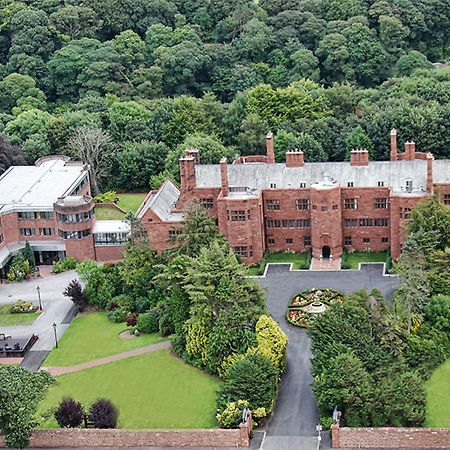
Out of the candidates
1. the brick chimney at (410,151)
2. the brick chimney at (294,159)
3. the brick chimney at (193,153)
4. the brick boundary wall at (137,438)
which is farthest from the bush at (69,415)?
the brick chimney at (410,151)

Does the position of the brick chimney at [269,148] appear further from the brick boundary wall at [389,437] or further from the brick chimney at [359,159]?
the brick boundary wall at [389,437]

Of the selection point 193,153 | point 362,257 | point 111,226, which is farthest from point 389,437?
point 111,226

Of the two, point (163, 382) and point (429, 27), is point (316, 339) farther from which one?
point (429, 27)

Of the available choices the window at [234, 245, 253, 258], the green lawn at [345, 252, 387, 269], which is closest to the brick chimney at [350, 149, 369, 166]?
the green lawn at [345, 252, 387, 269]

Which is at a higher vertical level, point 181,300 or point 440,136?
point 440,136

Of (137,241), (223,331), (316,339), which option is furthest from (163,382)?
(137,241)

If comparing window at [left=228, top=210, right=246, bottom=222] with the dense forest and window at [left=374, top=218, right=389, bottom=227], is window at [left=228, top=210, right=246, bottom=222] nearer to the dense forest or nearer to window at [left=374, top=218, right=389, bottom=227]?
window at [left=374, top=218, right=389, bottom=227]

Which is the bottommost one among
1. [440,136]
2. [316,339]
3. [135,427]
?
[135,427]
